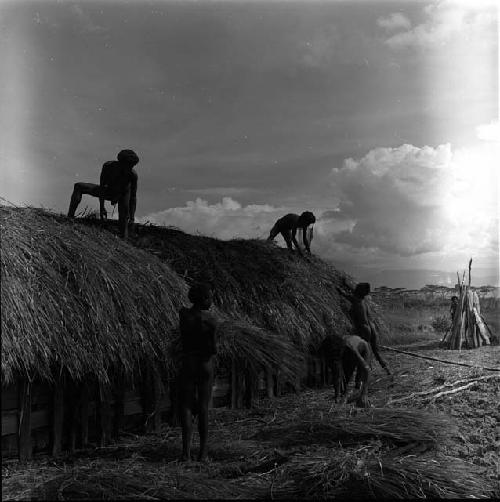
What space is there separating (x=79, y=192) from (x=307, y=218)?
5.47 metres

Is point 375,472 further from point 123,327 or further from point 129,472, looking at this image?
point 123,327

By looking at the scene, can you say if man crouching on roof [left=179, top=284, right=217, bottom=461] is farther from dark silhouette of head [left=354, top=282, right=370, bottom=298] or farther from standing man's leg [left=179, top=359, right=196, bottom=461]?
dark silhouette of head [left=354, top=282, right=370, bottom=298]

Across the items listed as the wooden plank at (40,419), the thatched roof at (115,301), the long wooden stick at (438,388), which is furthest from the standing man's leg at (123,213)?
the long wooden stick at (438,388)

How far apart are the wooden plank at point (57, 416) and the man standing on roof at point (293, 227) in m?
7.96

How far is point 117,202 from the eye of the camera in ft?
33.3

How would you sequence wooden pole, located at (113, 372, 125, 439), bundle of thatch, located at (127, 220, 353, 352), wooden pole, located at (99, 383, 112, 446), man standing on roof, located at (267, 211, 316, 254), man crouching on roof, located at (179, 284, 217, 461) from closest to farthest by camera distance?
man crouching on roof, located at (179, 284, 217, 461)
wooden pole, located at (99, 383, 112, 446)
wooden pole, located at (113, 372, 125, 439)
bundle of thatch, located at (127, 220, 353, 352)
man standing on roof, located at (267, 211, 316, 254)

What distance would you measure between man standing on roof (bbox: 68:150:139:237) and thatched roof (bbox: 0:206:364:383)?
52 centimetres

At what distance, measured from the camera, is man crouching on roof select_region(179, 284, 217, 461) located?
5750 millimetres

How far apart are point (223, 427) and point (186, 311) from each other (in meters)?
2.84

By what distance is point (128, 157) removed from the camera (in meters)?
9.63

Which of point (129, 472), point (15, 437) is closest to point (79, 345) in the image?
point (15, 437)

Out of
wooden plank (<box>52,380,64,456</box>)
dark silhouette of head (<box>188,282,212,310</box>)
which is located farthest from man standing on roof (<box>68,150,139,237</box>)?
dark silhouette of head (<box>188,282,212,310</box>)

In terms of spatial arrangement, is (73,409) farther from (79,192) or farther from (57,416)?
(79,192)

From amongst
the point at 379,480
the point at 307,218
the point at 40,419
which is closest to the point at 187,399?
the point at 40,419
